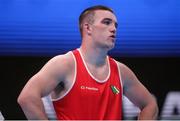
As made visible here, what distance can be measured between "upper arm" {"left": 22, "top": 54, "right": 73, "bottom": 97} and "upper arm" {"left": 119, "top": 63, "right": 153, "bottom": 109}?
350 millimetres

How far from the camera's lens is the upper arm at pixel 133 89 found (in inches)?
97.0

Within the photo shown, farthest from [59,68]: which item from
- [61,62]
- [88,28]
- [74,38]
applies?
[74,38]

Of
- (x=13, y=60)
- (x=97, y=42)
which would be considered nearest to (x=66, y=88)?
(x=97, y=42)

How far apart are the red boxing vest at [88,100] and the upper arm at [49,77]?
7 centimetres

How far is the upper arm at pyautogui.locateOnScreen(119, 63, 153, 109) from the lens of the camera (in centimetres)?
246

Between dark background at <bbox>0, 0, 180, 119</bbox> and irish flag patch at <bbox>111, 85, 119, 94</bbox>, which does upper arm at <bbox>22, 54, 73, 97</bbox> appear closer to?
irish flag patch at <bbox>111, 85, 119, 94</bbox>

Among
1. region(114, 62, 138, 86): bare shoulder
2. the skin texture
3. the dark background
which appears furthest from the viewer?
the dark background

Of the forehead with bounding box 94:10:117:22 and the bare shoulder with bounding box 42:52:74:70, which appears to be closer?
the bare shoulder with bounding box 42:52:74:70

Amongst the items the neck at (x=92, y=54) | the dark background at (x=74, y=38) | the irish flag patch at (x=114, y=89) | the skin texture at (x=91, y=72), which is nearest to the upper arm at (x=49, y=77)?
the skin texture at (x=91, y=72)

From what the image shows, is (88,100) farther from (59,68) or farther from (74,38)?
(74,38)

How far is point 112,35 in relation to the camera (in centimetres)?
233

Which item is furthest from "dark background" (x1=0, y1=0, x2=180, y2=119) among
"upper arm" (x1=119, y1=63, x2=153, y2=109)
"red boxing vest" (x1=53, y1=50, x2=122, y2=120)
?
"red boxing vest" (x1=53, y1=50, x2=122, y2=120)

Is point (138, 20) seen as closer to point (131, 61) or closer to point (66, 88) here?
point (131, 61)

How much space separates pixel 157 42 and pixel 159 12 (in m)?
0.20
